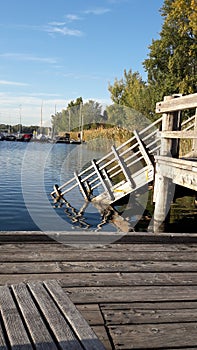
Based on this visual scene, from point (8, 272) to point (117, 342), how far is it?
5.02 ft

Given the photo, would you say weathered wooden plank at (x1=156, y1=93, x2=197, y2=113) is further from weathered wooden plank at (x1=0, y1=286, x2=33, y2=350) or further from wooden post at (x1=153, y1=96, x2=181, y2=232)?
weathered wooden plank at (x1=0, y1=286, x2=33, y2=350)

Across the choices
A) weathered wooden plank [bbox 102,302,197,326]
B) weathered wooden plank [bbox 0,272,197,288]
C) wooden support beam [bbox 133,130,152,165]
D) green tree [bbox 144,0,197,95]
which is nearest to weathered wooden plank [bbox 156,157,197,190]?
weathered wooden plank [bbox 0,272,197,288]

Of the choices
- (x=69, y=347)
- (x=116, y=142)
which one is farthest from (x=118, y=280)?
(x=116, y=142)

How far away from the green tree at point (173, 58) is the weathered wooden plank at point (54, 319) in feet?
111

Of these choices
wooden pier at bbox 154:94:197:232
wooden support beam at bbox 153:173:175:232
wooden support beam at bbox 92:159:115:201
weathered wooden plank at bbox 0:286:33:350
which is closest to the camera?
weathered wooden plank at bbox 0:286:33:350

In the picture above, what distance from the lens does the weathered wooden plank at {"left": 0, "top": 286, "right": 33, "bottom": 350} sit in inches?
96.0

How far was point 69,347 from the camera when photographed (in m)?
2.42

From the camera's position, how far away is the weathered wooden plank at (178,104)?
646 centimetres

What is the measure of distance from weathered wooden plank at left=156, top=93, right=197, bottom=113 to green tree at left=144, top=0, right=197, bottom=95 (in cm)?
2833

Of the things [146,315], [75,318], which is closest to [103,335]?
[75,318]

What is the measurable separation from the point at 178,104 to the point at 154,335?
5085 mm

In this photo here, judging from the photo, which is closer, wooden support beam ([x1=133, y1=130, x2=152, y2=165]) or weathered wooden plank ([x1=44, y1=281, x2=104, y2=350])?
weathered wooden plank ([x1=44, y1=281, x2=104, y2=350])

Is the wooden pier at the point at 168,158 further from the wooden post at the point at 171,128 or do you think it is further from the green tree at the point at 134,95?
the green tree at the point at 134,95

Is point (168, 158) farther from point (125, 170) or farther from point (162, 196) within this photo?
point (125, 170)
